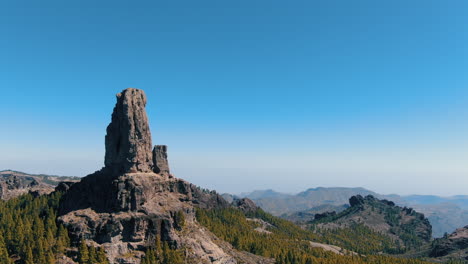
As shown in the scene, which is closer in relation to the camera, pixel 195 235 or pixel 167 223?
pixel 167 223

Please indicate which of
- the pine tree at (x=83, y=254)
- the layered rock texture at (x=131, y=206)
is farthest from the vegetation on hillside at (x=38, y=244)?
the layered rock texture at (x=131, y=206)

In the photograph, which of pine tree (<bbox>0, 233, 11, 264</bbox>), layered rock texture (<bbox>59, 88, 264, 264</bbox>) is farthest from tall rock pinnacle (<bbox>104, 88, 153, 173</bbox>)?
pine tree (<bbox>0, 233, 11, 264</bbox>)

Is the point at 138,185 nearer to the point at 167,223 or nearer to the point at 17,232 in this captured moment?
the point at 167,223

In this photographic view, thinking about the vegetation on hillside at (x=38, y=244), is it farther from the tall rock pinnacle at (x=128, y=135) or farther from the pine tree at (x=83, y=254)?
the tall rock pinnacle at (x=128, y=135)

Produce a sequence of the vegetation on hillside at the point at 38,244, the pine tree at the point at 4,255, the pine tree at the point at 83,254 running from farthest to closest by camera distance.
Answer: the pine tree at the point at 83,254
the vegetation on hillside at the point at 38,244
the pine tree at the point at 4,255

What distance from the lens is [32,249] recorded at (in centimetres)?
13425

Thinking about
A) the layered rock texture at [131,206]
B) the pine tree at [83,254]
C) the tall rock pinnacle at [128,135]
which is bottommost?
the pine tree at [83,254]

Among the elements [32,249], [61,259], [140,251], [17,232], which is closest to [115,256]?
[140,251]

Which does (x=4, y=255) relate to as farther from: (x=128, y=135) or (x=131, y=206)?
(x=128, y=135)

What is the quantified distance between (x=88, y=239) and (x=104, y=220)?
36.3ft

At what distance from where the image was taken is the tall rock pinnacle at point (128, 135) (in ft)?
584

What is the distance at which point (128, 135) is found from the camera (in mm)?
178000

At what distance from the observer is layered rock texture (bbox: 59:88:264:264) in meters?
151

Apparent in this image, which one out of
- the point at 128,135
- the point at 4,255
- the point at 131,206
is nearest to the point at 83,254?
the point at 4,255
